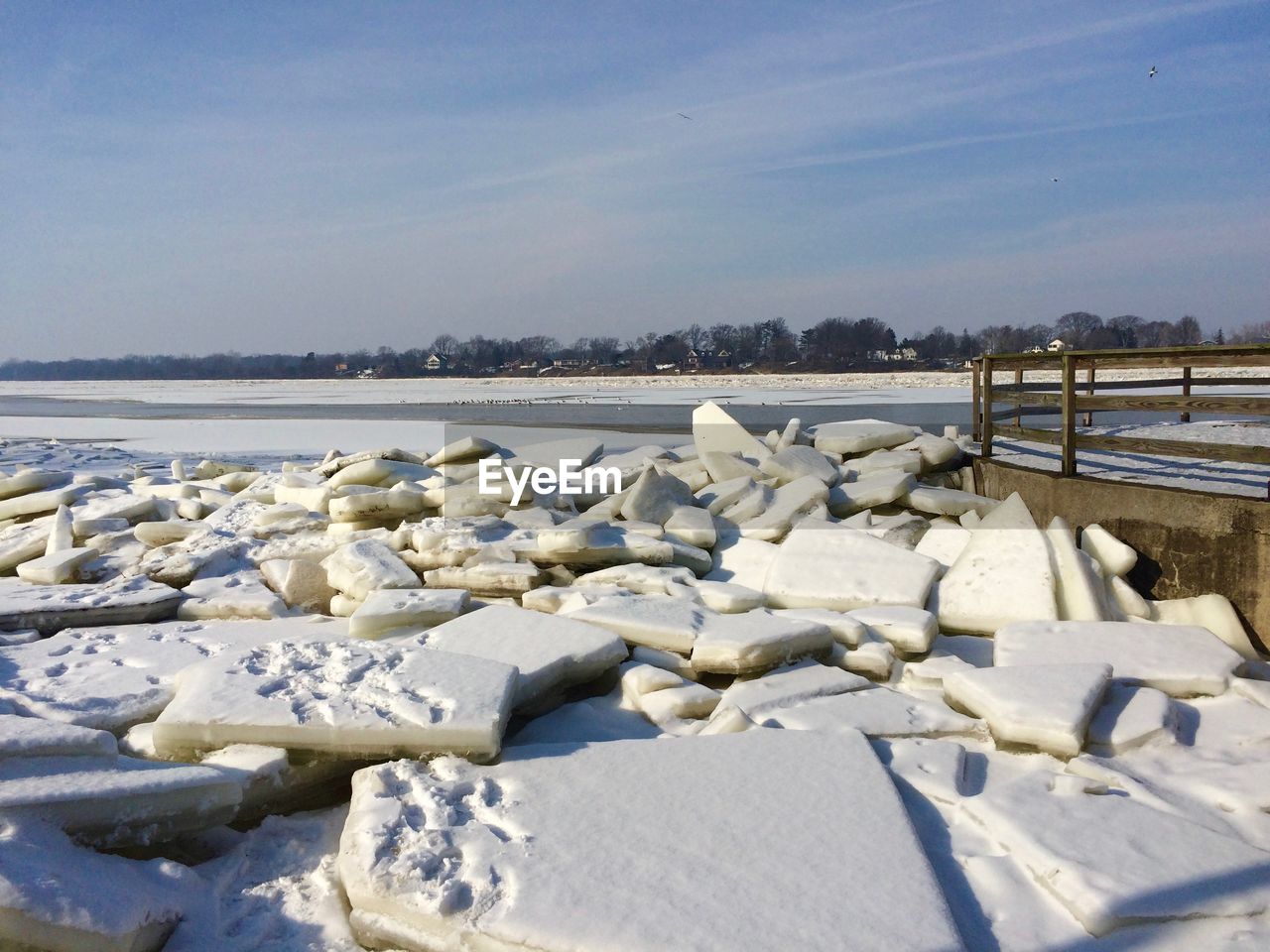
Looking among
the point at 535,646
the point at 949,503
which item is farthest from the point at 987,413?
the point at 535,646

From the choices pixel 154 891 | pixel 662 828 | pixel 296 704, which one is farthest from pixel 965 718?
pixel 154 891

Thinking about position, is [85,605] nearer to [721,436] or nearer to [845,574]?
[845,574]

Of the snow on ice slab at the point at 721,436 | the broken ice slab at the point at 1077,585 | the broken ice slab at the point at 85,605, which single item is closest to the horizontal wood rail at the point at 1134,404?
the broken ice slab at the point at 1077,585

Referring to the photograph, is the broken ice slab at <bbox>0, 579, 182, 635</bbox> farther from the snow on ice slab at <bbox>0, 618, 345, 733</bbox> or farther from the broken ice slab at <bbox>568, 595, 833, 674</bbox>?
the broken ice slab at <bbox>568, 595, 833, 674</bbox>

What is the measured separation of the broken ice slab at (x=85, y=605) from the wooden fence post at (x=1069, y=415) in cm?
518

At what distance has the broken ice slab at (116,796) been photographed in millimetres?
2266

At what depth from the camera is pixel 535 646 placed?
3.67 metres

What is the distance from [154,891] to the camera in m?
2.19

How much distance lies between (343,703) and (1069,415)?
4.50 m

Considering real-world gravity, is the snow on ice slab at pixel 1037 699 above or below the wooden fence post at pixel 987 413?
below

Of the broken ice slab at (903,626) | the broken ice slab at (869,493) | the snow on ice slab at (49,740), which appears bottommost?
the broken ice slab at (903,626)

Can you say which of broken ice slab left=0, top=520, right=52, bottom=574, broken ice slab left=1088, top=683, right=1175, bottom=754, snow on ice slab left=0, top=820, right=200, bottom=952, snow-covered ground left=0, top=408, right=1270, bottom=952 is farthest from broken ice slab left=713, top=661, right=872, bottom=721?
broken ice slab left=0, top=520, right=52, bottom=574

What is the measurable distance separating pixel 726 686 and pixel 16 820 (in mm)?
2468

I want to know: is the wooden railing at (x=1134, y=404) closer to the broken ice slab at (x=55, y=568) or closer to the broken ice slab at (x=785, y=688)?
the broken ice slab at (x=785, y=688)
